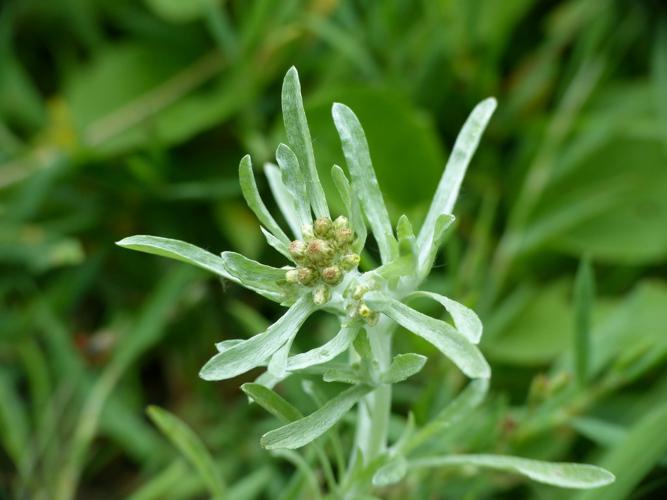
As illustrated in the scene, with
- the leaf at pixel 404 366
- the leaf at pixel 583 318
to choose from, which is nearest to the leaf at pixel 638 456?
the leaf at pixel 583 318

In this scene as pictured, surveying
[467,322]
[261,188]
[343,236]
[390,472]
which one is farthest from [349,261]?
[261,188]

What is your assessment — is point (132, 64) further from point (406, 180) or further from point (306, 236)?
point (306, 236)

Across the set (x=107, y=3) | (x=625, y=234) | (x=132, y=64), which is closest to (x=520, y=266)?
(x=625, y=234)

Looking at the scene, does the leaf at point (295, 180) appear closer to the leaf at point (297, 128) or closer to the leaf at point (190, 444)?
the leaf at point (297, 128)

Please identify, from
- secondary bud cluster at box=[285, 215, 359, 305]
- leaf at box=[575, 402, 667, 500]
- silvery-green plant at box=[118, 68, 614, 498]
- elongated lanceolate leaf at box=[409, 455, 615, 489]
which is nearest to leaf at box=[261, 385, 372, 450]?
silvery-green plant at box=[118, 68, 614, 498]

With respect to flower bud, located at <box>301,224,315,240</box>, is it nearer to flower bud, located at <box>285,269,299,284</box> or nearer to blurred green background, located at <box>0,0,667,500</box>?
flower bud, located at <box>285,269,299,284</box>
